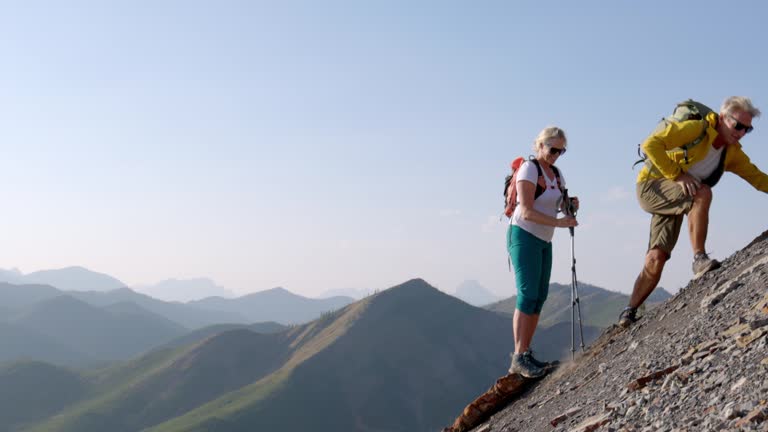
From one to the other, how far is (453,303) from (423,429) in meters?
51.2

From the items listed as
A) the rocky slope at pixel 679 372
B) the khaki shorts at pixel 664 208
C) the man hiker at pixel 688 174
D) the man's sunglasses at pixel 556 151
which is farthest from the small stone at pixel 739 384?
the khaki shorts at pixel 664 208

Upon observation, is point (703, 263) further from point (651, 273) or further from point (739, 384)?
point (739, 384)

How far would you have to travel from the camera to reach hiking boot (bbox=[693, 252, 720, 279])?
9.66m

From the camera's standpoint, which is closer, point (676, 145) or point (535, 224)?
point (535, 224)

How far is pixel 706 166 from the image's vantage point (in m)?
9.10

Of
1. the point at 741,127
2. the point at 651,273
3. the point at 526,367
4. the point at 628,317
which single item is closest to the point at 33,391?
the point at 526,367

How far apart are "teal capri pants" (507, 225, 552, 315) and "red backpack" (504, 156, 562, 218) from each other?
273 millimetres

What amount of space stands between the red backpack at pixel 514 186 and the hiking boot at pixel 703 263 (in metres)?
2.77

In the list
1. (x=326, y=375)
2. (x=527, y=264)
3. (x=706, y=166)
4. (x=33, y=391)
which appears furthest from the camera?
(x=33, y=391)

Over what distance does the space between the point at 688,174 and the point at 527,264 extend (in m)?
2.63

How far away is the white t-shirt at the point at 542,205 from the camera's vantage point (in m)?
8.20

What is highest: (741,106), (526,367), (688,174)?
(741,106)

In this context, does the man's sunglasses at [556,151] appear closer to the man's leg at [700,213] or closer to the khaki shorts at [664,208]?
the khaki shorts at [664,208]

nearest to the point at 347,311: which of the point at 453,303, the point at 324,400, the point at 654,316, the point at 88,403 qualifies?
the point at 453,303
